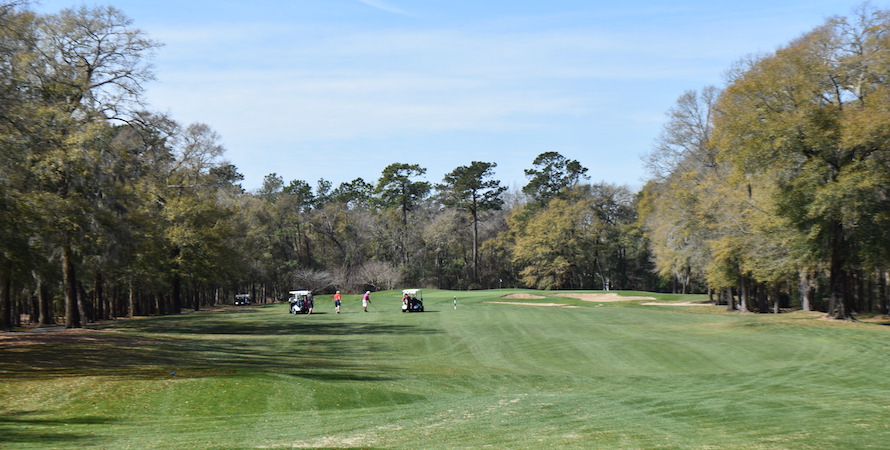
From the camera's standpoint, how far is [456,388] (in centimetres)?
1800

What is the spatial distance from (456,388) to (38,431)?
9.76 m

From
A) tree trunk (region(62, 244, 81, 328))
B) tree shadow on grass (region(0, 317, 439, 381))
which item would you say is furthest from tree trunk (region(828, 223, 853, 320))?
tree trunk (region(62, 244, 81, 328))

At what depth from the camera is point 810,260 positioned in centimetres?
3381

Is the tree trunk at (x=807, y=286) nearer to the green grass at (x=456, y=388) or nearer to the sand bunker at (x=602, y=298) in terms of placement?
the green grass at (x=456, y=388)

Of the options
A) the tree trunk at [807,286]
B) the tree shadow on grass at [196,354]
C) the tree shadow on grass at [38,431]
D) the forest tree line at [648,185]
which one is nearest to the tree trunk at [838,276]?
the forest tree line at [648,185]

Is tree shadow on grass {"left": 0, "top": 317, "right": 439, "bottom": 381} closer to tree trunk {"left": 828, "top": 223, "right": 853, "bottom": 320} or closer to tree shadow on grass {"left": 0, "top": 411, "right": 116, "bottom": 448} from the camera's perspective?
tree shadow on grass {"left": 0, "top": 411, "right": 116, "bottom": 448}

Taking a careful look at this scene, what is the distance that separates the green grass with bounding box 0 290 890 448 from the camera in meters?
10.9

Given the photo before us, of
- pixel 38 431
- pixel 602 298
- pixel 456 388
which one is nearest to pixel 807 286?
pixel 602 298

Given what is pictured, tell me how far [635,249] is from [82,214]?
78165mm

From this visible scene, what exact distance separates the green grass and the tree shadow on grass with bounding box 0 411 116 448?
0.03 metres

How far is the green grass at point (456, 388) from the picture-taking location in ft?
35.8

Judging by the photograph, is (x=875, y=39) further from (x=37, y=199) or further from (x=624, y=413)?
(x=37, y=199)

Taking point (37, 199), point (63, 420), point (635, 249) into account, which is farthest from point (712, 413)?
point (635, 249)

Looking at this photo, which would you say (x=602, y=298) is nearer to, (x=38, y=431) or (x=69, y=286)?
(x=69, y=286)
